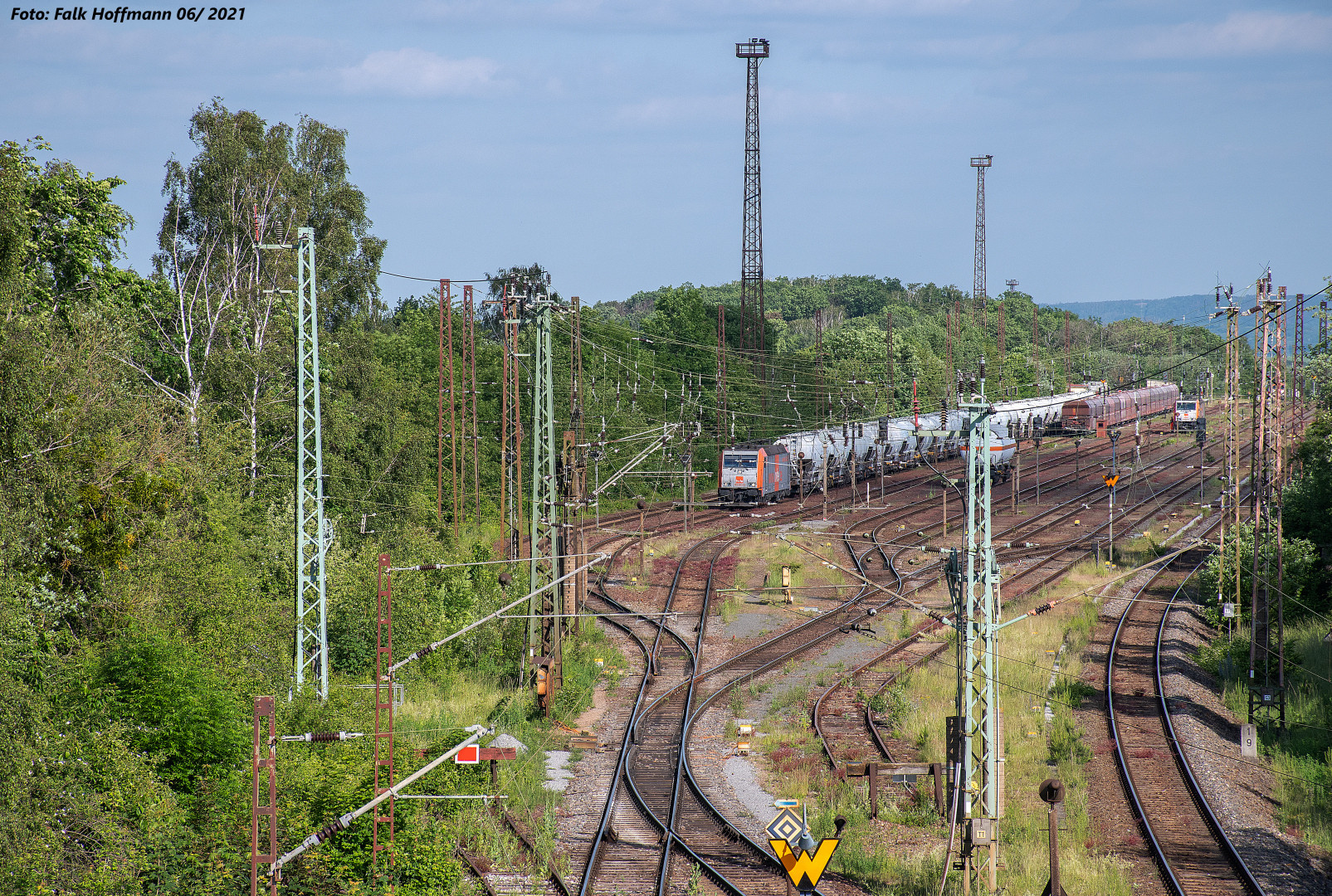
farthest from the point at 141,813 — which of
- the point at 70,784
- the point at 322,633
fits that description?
the point at 322,633

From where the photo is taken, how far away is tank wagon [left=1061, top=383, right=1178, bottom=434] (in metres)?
79.1

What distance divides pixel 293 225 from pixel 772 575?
19.2m

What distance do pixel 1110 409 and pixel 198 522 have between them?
70291 millimetres

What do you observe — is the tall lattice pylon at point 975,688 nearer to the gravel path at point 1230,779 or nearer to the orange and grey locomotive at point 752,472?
the gravel path at point 1230,779

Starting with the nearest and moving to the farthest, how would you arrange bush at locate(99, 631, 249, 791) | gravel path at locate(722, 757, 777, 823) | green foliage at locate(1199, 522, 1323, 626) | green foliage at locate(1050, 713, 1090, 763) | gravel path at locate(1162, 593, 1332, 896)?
gravel path at locate(1162, 593, 1332, 896), bush at locate(99, 631, 249, 791), gravel path at locate(722, 757, 777, 823), green foliage at locate(1050, 713, 1090, 763), green foliage at locate(1199, 522, 1323, 626)

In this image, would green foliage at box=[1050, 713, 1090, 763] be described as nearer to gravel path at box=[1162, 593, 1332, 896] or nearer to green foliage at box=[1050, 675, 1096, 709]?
green foliage at box=[1050, 675, 1096, 709]

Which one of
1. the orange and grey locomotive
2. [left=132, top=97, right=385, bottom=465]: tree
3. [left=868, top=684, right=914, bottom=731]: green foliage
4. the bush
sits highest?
[left=132, top=97, right=385, bottom=465]: tree

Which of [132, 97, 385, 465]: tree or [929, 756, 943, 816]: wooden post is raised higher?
[132, 97, 385, 465]: tree

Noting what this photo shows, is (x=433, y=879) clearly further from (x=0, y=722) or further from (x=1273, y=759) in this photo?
(x=1273, y=759)

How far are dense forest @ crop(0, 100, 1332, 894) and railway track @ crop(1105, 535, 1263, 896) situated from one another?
6.85 meters

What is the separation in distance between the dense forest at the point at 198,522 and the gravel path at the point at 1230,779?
764 centimetres

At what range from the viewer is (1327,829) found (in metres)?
19.8

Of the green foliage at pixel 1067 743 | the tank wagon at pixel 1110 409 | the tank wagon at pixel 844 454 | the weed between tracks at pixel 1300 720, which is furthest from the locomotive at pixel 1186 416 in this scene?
the green foliage at pixel 1067 743

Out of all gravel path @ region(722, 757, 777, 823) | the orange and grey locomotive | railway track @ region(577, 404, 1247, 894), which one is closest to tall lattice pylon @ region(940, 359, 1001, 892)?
railway track @ region(577, 404, 1247, 894)
